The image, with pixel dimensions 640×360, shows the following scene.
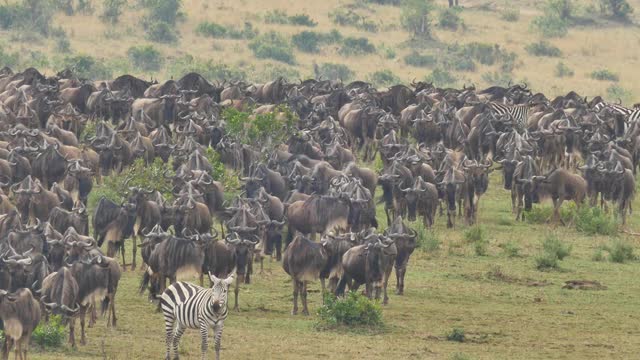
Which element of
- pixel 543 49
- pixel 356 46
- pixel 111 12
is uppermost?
pixel 111 12

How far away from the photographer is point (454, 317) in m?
27.9

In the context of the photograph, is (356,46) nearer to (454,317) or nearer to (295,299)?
(454,317)

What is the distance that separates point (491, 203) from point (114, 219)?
13.6 m

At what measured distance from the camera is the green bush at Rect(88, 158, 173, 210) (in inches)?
1414

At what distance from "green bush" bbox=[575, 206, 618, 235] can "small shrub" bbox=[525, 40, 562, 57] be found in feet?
170

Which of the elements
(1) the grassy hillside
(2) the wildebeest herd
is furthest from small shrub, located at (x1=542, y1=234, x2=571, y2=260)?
(1) the grassy hillside

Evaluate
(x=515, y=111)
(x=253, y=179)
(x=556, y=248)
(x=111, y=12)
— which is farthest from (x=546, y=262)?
(x=111, y=12)

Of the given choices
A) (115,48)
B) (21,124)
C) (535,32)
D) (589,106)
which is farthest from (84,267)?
(535,32)

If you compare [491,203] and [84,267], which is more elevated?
[84,267]

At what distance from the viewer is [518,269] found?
3306 centimetres

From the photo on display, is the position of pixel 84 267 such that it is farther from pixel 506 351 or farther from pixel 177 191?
pixel 177 191

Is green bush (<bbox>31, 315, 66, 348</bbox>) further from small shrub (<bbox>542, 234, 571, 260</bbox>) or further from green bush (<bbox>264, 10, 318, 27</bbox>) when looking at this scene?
green bush (<bbox>264, 10, 318, 27</bbox>)

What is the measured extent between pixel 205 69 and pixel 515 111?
91.7 feet

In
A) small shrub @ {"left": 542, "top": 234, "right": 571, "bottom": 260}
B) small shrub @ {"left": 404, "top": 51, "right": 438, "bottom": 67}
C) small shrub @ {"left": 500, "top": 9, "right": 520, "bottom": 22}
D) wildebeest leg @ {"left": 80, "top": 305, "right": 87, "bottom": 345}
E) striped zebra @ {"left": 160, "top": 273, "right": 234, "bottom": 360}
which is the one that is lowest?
small shrub @ {"left": 404, "top": 51, "right": 438, "bottom": 67}
